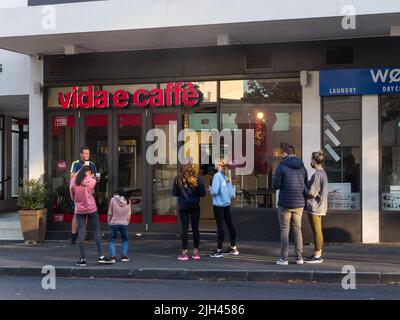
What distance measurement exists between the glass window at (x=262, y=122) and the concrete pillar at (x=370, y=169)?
1377mm

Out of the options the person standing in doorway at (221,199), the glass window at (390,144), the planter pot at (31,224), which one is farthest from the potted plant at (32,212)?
the glass window at (390,144)

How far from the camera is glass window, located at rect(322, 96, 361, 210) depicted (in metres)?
11.6

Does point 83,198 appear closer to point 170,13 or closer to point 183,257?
point 183,257

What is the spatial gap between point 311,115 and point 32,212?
248 inches

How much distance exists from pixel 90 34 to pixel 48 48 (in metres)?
1.74

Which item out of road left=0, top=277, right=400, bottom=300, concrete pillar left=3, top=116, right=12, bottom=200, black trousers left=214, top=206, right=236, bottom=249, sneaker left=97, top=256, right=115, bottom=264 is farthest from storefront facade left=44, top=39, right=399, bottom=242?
concrete pillar left=3, top=116, right=12, bottom=200

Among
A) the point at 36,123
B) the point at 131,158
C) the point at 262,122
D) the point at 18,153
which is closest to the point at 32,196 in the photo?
the point at 36,123

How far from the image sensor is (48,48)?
1243 centimetres

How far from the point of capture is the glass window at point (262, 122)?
39.4ft

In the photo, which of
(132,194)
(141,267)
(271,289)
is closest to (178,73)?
(132,194)

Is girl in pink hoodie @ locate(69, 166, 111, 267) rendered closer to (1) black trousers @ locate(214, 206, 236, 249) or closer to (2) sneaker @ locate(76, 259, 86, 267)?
(2) sneaker @ locate(76, 259, 86, 267)

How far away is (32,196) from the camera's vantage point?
489 inches

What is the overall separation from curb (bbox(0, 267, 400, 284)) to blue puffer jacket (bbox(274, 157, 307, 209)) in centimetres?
119
